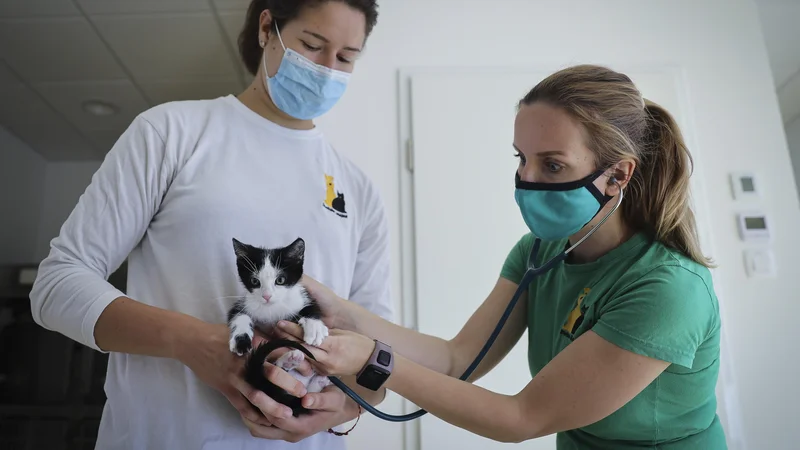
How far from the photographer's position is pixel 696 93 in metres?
2.36

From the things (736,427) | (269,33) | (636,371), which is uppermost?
(269,33)

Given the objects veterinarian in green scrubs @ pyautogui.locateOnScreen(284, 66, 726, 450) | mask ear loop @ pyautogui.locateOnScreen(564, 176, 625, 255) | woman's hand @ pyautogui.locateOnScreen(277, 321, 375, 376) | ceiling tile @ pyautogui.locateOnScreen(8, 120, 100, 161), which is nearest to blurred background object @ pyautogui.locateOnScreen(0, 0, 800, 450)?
ceiling tile @ pyautogui.locateOnScreen(8, 120, 100, 161)

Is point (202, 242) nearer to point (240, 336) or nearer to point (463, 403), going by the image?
point (240, 336)

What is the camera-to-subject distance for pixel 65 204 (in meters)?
4.05

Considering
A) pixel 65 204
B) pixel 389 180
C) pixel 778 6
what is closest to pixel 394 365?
pixel 389 180

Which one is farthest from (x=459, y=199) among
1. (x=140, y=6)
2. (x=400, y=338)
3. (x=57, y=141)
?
(x=57, y=141)

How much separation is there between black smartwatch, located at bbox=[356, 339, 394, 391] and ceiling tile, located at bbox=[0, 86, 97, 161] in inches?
132

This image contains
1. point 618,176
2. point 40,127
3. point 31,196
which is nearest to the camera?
point 618,176

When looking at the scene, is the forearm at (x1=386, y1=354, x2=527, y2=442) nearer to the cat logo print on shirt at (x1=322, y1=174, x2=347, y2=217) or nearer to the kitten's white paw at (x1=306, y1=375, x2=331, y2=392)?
the kitten's white paw at (x1=306, y1=375, x2=331, y2=392)

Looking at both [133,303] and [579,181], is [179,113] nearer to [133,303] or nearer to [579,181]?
[133,303]

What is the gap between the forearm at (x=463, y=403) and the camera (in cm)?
88

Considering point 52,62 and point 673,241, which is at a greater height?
point 52,62

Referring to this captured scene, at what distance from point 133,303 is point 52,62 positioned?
8.96ft

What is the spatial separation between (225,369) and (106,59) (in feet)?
8.93
